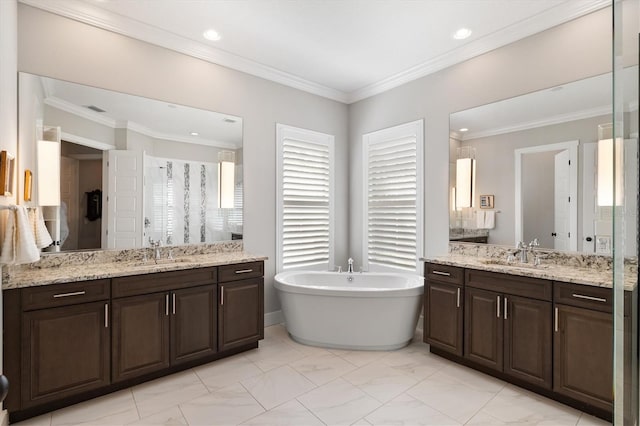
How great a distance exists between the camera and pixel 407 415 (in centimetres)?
221

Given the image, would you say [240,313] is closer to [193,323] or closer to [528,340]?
[193,323]

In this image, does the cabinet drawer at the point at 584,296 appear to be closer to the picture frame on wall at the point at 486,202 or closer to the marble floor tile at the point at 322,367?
the picture frame on wall at the point at 486,202

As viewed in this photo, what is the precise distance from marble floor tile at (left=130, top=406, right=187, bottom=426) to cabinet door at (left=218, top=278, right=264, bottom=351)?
773 mm

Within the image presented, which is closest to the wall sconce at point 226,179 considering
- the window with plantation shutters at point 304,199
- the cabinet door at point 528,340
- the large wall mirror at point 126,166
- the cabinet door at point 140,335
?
the large wall mirror at point 126,166

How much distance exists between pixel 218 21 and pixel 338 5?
3.50 ft

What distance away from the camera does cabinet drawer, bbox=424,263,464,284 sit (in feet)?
9.64

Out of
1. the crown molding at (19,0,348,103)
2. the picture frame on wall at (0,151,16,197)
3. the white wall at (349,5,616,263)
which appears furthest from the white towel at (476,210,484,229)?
the picture frame on wall at (0,151,16,197)

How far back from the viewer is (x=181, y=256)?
3.29 m

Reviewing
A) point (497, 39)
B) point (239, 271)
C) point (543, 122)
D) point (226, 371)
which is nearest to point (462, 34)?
point (497, 39)

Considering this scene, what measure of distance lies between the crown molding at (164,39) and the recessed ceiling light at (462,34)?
1736 mm

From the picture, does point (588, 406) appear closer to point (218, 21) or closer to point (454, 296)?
point (454, 296)

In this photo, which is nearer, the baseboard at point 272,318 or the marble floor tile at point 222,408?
the marble floor tile at point 222,408

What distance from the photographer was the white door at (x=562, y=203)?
276 cm

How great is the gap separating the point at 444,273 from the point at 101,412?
112 inches
